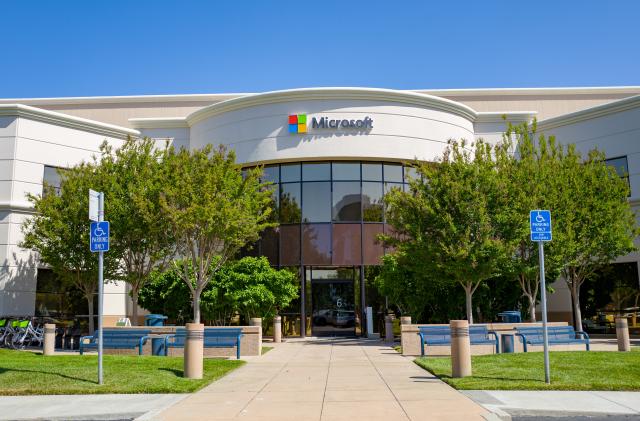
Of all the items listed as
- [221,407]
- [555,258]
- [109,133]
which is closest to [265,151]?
[109,133]

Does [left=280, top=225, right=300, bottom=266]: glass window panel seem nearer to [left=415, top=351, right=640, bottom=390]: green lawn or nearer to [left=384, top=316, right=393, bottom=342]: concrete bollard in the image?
[left=384, top=316, right=393, bottom=342]: concrete bollard

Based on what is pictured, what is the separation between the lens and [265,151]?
2848 centimetres

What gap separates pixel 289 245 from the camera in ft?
93.4

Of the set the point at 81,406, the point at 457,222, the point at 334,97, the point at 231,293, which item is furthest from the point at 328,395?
the point at 334,97

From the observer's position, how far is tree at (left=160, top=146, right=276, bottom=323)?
831 inches

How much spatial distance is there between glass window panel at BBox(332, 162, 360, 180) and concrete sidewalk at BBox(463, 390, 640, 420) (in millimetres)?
18076

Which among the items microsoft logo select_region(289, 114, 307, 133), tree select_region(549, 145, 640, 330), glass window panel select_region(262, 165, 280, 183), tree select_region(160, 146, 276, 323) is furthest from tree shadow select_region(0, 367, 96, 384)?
microsoft logo select_region(289, 114, 307, 133)

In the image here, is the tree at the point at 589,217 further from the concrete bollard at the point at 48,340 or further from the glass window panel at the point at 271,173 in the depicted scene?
the concrete bollard at the point at 48,340

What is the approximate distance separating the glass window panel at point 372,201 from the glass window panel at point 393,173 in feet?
1.84

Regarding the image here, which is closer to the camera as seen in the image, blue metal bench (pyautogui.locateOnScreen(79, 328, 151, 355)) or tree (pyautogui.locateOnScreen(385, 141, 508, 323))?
blue metal bench (pyautogui.locateOnScreen(79, 328, 151, 355))

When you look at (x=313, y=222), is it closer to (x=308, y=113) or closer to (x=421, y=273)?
(x=308, y=113)

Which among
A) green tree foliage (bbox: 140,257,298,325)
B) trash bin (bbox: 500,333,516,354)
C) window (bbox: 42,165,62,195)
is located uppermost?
window (bbox: 42,165,62,195)

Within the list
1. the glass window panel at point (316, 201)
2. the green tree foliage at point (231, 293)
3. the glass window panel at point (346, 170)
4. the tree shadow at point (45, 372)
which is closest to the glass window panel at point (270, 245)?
the green tree foliage at point (231, 293)

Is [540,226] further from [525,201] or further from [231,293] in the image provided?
[231,293]
